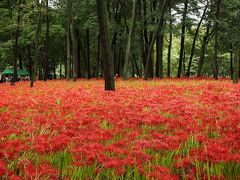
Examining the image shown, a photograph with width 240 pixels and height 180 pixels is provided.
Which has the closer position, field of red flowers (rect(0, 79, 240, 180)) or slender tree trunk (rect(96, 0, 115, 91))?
field of red flowers (rect(0, 79, 240, 180))

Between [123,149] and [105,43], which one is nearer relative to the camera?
[123,149]

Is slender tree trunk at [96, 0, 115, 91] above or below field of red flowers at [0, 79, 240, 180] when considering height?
above

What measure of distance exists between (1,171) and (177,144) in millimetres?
2352

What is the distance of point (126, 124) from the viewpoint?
6.41 m

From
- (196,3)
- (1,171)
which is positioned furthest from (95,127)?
(196,3)

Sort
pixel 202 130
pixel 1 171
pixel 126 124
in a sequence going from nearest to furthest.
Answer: pixel 1 171 < pixel 202 130 < pixel 126 124

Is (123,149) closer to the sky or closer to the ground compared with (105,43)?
closer to the ground

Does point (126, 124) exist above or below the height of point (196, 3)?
below

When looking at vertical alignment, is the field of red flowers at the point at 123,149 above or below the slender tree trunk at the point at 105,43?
below

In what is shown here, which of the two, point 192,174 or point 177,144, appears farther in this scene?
point 177,144

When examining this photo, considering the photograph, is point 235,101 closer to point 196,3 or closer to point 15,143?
point 15,143

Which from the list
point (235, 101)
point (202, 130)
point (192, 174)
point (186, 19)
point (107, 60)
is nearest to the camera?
point (192, 174)

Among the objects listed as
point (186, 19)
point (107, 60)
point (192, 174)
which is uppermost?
point (186, 19)

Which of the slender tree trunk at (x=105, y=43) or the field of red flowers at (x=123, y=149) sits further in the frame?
the slender tree trunk at (x=105, y=43)
